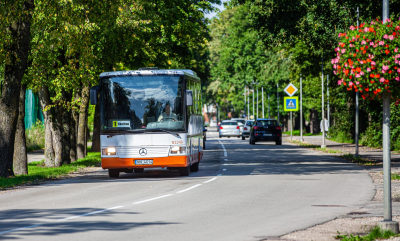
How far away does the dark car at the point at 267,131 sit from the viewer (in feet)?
138

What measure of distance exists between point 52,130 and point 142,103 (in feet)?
24.5

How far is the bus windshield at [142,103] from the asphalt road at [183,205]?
1611 mm

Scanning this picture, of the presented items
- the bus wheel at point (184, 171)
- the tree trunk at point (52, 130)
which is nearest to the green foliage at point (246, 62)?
the tree trunk at point (52, 130)

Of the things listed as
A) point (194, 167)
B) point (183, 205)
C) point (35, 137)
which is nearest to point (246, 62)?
point (35, 137)

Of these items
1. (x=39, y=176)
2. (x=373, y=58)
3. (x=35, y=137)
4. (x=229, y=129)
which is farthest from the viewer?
(x=229, y=129)

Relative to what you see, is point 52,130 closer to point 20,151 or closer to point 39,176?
point 20,151

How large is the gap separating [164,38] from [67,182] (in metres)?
11.5

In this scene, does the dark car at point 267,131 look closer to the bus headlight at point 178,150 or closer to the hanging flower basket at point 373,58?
the bus headlight at point 178,150

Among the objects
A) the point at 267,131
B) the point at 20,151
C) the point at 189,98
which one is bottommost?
the point at 20,151

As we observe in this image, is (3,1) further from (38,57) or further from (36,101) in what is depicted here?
(36,101)

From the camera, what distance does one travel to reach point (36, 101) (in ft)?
149

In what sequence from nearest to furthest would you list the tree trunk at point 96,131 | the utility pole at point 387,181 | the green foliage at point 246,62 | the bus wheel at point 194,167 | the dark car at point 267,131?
the utility pole at point 387,181, the bus wheel at point 194,167, the tree trunk at point 96,131, the dark car at point 267,131, the green foliage at point 246,62

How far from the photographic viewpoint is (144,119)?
17.5 m

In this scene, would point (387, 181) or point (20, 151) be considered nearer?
point (387, 181)
